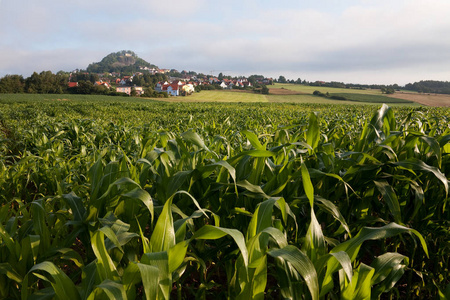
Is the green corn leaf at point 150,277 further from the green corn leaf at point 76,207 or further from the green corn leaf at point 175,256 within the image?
the green corn leaf at point 76,207

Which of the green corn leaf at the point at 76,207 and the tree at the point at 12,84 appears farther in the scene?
the tree at the point at 12,84

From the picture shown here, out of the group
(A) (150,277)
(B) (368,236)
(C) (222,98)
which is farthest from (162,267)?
(C) (222,98)

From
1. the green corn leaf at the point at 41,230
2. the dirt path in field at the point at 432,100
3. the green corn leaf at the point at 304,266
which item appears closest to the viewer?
the green corn leaf at the point at 304,266

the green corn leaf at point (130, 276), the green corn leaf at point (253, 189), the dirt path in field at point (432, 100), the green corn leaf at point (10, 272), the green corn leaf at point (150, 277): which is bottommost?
the green corn leaf at point (10, 272)

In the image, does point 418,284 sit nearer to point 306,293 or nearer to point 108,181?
point 306,293

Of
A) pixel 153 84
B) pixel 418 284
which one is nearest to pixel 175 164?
pixel 418 284

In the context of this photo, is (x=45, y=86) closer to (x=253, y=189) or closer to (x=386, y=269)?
(x=253, y=189)

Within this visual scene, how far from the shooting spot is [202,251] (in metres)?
1.46

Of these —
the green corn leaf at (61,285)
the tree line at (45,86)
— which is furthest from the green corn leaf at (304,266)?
the tree line at (45,86)

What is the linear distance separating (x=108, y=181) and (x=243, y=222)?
33.6 inches

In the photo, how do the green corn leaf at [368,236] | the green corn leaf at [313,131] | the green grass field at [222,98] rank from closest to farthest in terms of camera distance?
the green corn leaf at [368,236] < the green corn leaf at [313,131] < the green grass field at [222,98]

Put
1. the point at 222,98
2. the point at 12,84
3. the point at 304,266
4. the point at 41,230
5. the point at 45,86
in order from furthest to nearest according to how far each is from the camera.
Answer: the point at 45,86
the point at 12,84
the point at 222,98
the point at 41,230
the point at 304,266

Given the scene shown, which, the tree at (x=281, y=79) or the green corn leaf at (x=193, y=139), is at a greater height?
the tree at (x=281, y=79)

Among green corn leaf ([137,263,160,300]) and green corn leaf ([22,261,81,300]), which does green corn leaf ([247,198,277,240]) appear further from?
green corn leaf ([22,261,81,300])
